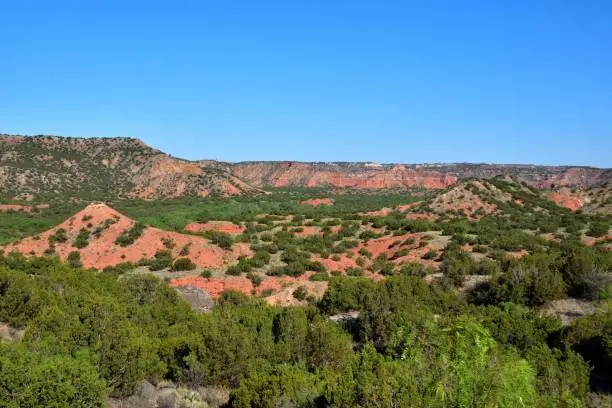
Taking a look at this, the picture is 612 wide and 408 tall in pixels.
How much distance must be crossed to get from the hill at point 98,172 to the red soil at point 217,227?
5520cm

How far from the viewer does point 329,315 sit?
19.5 metres

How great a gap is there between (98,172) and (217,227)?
77.1 m

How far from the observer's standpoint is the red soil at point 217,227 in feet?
150

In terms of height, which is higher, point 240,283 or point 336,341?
point 336,341

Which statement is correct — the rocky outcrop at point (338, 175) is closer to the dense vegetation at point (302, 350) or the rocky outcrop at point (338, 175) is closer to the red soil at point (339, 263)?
the red soil at point (339, 263)

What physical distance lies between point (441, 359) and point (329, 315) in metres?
→ 11.6

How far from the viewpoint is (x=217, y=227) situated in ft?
154

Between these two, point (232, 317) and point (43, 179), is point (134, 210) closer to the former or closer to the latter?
point (43, 179)

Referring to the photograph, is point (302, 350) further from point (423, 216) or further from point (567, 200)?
point (567, 200)

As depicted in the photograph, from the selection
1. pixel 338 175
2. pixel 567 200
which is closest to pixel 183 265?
pixel 567 200

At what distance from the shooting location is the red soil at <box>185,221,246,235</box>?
45656mm

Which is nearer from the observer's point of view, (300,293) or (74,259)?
(300,293)

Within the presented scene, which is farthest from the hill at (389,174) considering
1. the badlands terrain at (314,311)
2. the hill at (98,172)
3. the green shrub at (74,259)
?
the green shrub at (74,259)

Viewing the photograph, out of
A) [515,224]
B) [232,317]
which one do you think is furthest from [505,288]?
[515,224]
